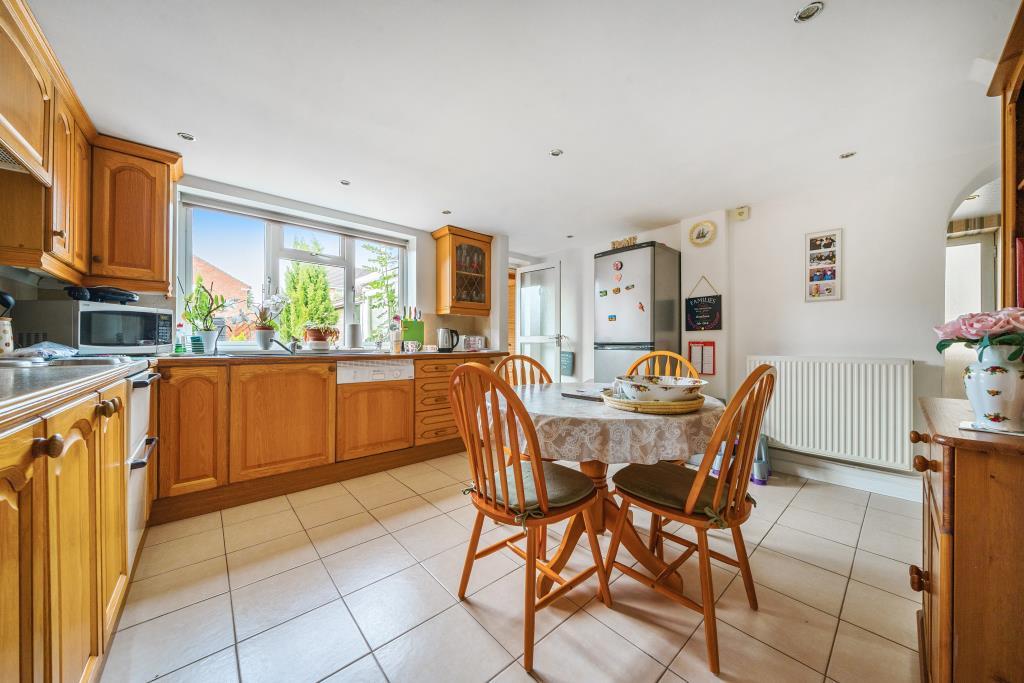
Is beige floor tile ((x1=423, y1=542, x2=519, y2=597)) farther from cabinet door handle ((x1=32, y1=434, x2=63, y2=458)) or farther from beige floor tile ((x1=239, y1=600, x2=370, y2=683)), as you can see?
cabinet door handle ((x1=32, y1=434, x2=63, y2=458))

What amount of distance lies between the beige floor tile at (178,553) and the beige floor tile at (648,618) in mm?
1767

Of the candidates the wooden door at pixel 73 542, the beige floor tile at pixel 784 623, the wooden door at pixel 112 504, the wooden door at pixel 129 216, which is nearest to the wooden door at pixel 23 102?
the wooden door at pixel 129 216

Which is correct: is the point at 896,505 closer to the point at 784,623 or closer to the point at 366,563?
the point at 784,623

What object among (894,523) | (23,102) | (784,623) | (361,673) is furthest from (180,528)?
(894,523)

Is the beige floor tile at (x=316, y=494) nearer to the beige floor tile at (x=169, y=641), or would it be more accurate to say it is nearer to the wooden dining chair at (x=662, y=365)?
the beige floor tile at (x=169, y=641)

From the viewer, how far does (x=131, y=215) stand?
2209 millimetres

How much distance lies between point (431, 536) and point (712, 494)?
4.41 ft

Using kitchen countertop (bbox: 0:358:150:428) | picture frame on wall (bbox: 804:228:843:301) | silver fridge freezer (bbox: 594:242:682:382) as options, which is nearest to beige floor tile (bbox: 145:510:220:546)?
kitchen countertop (bbox: 0:358:150:428)

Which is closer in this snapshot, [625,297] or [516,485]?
[516,485]

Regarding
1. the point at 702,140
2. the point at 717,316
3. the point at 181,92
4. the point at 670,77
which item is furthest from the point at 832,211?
the point at 181,92

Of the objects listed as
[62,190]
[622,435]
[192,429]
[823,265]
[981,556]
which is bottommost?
[192,429]

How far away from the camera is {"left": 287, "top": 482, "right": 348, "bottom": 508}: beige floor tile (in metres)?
2.40

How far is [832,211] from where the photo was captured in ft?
9.08

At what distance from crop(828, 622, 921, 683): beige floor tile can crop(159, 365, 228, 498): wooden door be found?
9.67ft
